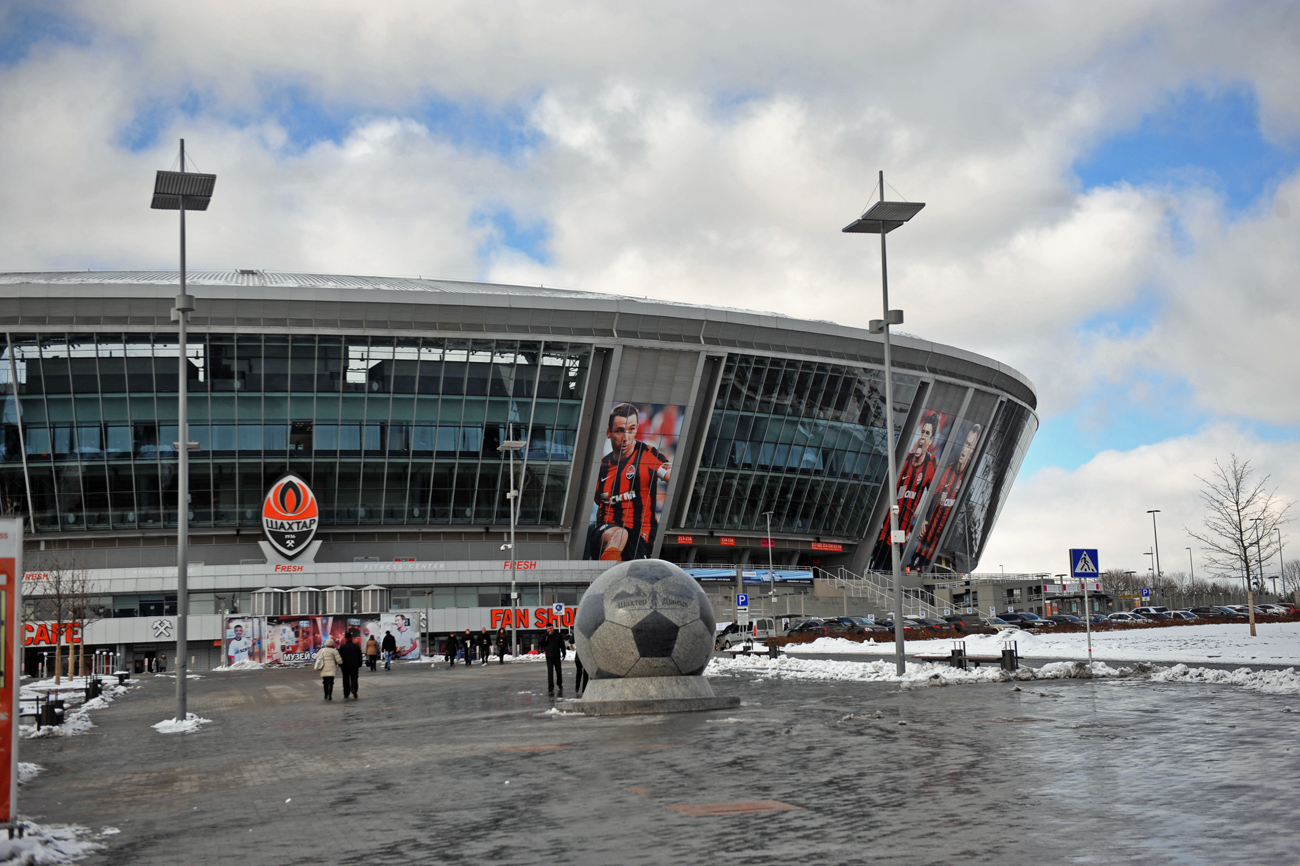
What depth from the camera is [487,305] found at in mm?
63719

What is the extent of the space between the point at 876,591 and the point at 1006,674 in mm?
54322

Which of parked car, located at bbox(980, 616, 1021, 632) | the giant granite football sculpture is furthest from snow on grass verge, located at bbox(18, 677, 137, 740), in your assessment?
parked car, located at bbox(980, 616, 1021, 632)

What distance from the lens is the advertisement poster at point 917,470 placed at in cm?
8012

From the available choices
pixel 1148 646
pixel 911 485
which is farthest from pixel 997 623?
pixel 1148 646

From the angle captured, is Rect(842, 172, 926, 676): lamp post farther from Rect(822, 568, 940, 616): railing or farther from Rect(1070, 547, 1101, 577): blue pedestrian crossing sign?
Rect(822, 568, 940, 616): railing

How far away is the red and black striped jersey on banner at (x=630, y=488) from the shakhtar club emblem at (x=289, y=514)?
53.5 feet

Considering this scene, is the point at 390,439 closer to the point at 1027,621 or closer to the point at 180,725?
the point at 1027,621

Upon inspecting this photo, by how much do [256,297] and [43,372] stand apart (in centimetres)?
1152

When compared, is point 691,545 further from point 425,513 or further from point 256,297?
point 256,297

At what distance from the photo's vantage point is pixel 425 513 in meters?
68.2

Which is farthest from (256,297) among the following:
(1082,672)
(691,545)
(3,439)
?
(1082,672)

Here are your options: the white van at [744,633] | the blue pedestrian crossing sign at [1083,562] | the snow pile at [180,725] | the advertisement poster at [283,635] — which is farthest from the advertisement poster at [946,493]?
the snow pile at [180,725]

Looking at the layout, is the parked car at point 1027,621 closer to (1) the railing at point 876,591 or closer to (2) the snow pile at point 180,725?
(1) the railing at point 876,591

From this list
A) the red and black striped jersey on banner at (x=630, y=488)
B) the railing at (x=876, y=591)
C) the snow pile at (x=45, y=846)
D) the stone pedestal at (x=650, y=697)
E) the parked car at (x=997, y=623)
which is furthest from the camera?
the railing at (x=876, y=591)
